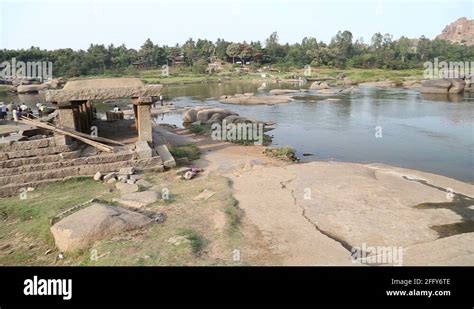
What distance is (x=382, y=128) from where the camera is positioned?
2497 centimetres

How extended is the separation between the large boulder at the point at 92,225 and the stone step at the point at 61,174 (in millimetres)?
3843

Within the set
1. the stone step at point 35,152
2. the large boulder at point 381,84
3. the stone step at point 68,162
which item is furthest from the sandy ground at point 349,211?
the large boulder at point 381,84

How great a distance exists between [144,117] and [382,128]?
1653 centimetres

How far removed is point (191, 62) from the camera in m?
85.9

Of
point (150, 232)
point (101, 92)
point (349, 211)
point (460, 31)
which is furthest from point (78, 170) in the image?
point (460, 31)

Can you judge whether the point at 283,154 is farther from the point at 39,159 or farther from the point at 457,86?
the point at 457,86

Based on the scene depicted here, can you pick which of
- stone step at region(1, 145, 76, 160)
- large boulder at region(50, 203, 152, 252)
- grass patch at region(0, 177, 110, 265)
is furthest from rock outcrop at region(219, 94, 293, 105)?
large boulder at region(50, 203, 152, 252)

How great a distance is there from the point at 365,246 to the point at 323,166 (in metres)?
6.16

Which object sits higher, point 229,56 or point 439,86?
point 229,56

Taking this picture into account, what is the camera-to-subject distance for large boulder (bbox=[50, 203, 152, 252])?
7332 millimetres

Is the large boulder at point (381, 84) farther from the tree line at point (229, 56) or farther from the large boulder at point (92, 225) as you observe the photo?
the large boulder at point (92, 225)

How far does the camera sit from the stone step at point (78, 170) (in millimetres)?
11250
